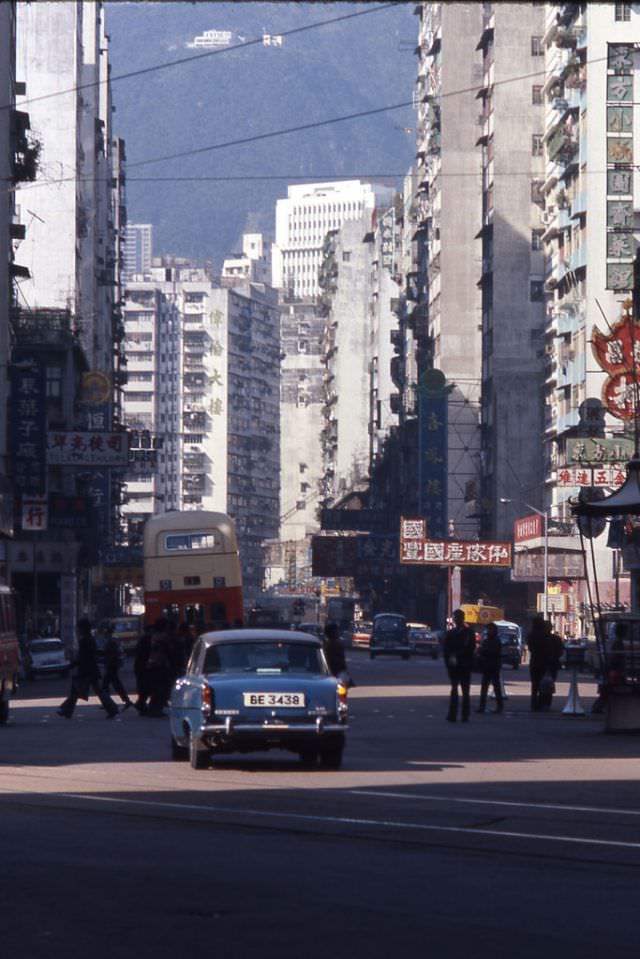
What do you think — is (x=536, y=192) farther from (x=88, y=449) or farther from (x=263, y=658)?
(x=263, y=658)

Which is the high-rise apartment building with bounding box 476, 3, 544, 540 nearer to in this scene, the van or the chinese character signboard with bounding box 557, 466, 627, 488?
the van

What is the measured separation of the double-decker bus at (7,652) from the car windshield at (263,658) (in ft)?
35.5

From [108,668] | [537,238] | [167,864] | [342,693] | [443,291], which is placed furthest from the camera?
[443,291]

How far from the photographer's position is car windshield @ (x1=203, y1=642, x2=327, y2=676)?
20969 millimetres

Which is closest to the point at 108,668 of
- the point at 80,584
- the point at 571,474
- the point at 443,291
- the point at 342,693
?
the point at 342,693

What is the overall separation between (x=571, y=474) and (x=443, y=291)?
185 feet

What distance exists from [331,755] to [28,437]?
160 feet

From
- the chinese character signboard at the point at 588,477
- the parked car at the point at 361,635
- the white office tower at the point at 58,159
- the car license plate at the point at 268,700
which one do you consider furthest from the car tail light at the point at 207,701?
the white office tower at the point at 58,159

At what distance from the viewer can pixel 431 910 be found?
1009 cm

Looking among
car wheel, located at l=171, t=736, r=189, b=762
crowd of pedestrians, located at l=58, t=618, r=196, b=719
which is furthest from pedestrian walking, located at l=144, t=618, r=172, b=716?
car wheel, located at l=171, t=736, r=189, b=762

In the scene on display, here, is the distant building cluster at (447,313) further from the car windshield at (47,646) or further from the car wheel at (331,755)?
the car wheel at (331,755)

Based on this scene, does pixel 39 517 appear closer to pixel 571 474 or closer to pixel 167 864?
pixel 571 474

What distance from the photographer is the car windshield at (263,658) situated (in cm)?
2097

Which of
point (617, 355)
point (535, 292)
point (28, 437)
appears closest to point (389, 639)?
point (28, 437)
